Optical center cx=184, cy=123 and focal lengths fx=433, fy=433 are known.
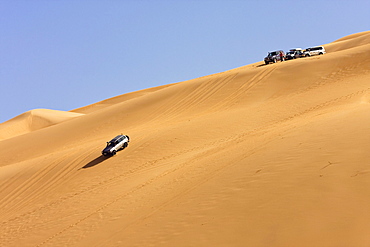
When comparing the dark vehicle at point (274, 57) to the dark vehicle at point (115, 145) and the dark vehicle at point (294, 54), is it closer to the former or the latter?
the dark vehicle at point (294, 54)

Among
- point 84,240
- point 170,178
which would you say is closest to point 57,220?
point 84,240

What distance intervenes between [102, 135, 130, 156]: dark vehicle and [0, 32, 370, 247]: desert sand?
311mm

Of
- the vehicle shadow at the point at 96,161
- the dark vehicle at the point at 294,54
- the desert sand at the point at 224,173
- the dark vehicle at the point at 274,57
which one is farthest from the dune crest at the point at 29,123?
the vehicle shadow at the point at 96,161

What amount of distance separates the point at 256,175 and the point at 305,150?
65.7 inches

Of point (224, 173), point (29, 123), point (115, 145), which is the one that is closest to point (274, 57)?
point (115, 145)

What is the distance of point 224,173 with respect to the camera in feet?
41.2

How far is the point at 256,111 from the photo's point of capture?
22.2 meters

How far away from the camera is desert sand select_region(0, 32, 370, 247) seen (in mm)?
8898

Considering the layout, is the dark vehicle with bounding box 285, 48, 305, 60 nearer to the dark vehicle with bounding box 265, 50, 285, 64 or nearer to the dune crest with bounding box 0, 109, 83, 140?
the dark vehicle with bounding box 265, 50, 285, 64

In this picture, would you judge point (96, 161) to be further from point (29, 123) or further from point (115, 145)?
point (29, 123)

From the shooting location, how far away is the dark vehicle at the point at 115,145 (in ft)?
68.1

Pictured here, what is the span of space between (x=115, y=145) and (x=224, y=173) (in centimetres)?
958

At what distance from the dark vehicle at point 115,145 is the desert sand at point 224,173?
311mm

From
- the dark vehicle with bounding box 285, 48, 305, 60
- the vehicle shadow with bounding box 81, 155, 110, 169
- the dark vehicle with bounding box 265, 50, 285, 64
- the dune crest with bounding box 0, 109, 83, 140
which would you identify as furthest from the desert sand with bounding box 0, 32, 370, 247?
the dune crest with bounding box 0, 109, 83, 140
